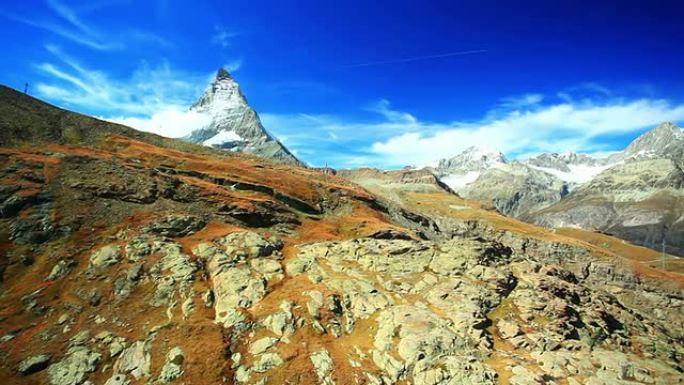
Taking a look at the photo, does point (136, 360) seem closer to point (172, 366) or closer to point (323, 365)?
point (172, 366)

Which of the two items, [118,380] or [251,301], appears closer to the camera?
[118,380]

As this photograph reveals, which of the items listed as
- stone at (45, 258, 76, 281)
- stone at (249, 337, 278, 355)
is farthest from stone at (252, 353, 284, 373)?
stone at (45, 258, 76, 281)

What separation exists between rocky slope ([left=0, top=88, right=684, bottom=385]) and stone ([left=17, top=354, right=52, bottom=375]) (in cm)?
8

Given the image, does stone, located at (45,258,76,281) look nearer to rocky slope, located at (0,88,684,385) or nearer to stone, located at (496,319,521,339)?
rocky slope, located at (0,88,684,385)

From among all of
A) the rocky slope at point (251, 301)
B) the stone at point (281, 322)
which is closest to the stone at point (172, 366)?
the rocky slope at point (251, 301)

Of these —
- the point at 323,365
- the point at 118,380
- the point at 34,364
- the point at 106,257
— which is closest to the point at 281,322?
the point at 323,365

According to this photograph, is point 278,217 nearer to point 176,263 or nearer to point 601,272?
point 176,263

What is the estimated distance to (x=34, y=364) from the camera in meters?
32.6

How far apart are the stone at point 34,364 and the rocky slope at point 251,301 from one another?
3.3 inches

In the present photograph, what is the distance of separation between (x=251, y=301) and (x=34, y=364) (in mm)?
18682

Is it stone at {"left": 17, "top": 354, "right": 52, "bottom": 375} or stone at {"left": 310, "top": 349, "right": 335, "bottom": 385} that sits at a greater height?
stone at {"left": 310, "top": 349, "right": 335, "bottom": 385}

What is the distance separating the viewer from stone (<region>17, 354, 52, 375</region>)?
32.2m

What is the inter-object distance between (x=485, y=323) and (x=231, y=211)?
41462mm

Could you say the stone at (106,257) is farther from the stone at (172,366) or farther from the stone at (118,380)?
the stone at (172,366)
